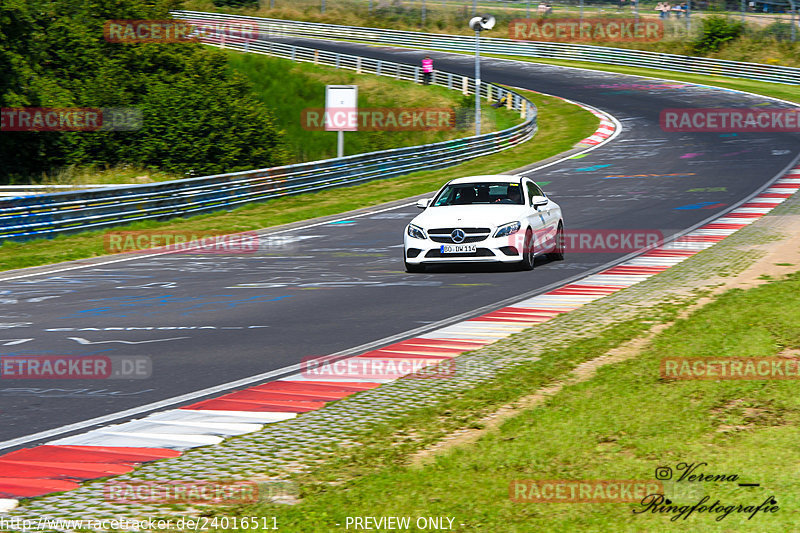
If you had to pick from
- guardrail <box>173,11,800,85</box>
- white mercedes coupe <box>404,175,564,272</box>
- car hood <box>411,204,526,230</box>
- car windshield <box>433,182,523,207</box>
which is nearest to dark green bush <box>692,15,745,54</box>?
guardrail <box>173,11,800,85</box>

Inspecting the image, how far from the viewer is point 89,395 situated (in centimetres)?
822

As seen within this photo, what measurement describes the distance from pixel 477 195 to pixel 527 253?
4.95ft

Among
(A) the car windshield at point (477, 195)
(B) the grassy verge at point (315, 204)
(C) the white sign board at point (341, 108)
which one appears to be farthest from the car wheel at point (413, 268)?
(C) the white sign board at point (341, 108)

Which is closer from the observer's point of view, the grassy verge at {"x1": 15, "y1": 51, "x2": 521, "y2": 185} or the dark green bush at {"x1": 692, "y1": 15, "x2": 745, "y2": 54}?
the grassy verge at {"x1": 15, "y1": 51, "x2": 521, "y2": 185}

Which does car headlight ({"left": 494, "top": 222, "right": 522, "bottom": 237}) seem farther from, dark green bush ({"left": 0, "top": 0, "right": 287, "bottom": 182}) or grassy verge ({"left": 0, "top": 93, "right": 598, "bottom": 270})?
dark green bush ({"left": 0, "top": 0, "right": 287, "bottom": 182})

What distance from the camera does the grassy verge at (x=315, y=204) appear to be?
19.8 m

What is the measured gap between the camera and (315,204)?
27250 millimetres

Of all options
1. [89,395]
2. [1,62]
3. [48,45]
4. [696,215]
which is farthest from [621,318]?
[48,45]

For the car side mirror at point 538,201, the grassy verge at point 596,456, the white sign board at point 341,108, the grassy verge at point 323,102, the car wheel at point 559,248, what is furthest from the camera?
the grassy verge at point 323,102

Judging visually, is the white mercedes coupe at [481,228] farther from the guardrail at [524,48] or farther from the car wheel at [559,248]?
the guardrail at [524,48]

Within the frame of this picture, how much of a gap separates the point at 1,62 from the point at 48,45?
650 cm

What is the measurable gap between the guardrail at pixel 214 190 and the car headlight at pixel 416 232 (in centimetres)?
967

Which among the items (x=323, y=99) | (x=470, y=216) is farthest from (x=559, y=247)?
(x=323, y=99)

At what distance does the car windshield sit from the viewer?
52.2 feet
